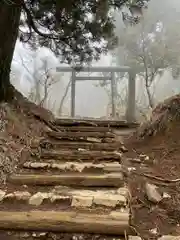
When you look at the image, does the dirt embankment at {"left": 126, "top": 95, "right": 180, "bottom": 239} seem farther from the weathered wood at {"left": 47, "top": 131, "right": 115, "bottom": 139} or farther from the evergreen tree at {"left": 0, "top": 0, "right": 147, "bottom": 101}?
the evergreen tree at {"left": 0, "top": 0, "right": 147, "bottom": 101}

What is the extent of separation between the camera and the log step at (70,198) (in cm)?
187

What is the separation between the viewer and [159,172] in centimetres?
248

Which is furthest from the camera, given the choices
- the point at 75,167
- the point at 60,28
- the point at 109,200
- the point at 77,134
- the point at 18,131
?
the point at 60,28

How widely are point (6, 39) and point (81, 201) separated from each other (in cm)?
224

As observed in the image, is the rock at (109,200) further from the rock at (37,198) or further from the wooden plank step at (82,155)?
the wooden plank step at (82,155)

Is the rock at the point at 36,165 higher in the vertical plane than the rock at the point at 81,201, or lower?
higher

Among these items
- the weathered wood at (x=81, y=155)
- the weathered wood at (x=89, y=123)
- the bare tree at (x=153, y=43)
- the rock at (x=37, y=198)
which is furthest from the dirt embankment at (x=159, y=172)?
the bare tree at (x=153, y=43)

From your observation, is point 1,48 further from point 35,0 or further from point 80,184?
point 80,184

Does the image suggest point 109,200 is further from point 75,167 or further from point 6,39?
point 6,39

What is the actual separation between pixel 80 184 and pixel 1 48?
6.34 ft

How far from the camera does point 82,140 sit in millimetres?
3320

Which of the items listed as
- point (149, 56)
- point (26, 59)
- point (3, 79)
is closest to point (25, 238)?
point (3, 79)

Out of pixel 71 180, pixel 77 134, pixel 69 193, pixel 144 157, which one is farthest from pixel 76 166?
pixel 77 134

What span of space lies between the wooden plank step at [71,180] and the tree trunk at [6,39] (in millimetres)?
1379
